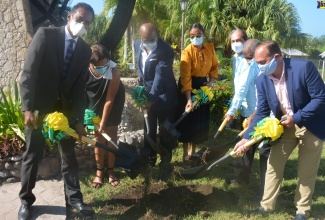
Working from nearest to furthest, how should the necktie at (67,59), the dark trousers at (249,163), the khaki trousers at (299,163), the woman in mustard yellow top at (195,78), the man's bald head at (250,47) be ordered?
the necktie at (67,59) < the khaki trousers at (299,163) < the man's bald head at (250,47) < the dark trousers at (249,163) < the woman in mustard yellow top at (195,78)

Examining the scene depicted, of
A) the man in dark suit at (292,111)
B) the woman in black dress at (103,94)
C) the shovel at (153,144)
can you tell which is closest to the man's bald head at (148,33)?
the woman in black dress at (103,94)

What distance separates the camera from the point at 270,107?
3.44 metres

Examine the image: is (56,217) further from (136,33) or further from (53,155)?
(136,33)

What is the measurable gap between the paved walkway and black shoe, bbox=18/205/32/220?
3.2 inches

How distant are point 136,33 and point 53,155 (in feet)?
65.4

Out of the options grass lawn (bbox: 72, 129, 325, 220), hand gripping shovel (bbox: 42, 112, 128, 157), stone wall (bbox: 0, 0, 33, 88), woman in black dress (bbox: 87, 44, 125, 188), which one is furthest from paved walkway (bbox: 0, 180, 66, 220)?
stone wall (bbox: 0, 0, 33, 88)

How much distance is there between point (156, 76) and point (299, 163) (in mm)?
1854

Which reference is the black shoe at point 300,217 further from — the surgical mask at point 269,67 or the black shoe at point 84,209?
the black shoe at point 84,209

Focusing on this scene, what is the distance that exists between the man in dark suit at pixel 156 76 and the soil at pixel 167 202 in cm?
35

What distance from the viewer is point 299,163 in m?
3.51

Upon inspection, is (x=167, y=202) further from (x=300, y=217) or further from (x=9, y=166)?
(x=9, y=166)

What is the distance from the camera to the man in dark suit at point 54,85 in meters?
3.04

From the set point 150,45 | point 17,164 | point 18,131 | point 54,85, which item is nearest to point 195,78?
point 150,45

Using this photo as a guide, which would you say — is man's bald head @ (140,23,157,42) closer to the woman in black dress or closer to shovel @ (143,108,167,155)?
the woman in black dress
